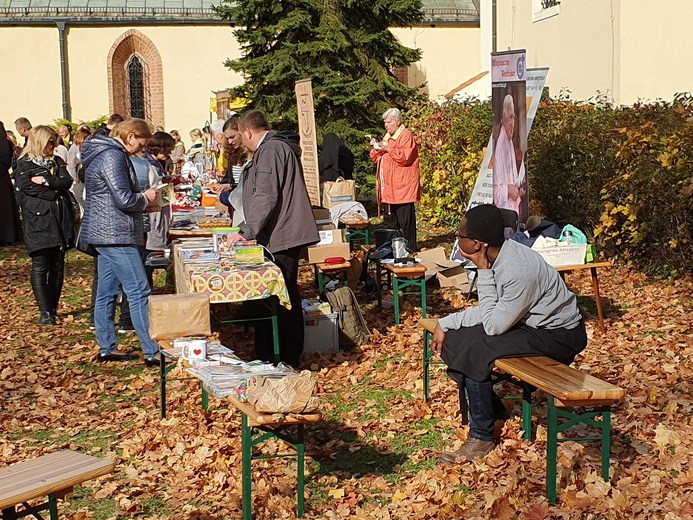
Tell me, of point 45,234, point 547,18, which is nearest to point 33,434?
point 45,234

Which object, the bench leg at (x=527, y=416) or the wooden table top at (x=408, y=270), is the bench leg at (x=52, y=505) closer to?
the bench leg at (x=527, y=416)

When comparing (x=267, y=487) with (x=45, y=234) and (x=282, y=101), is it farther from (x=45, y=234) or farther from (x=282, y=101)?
(x=282, y=101)

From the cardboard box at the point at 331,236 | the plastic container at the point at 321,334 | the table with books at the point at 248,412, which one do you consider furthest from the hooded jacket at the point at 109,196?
the cardboard box at the point at 331,236

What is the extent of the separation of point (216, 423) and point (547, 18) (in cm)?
1742

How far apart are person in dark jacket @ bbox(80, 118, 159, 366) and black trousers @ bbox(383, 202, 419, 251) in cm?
465

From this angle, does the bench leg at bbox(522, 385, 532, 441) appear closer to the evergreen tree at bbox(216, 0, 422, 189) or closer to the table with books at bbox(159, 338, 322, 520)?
the table with books at bbox(159, 338, 322, 520)

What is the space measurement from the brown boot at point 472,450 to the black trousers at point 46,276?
5.61 metres

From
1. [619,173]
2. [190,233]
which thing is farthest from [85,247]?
[619,173]

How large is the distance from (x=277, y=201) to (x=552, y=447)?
129 inches

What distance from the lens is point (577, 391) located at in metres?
4.52

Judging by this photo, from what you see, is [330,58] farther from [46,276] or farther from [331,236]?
[46,276]

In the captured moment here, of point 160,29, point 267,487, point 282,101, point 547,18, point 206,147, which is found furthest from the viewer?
point 160,29

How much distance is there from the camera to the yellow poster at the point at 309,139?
11516 millimetres

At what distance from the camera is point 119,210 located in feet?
24.6
